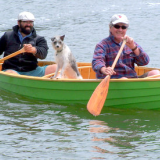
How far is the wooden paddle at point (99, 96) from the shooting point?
6.70 metres

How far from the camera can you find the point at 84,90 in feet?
24.1

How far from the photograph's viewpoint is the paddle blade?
6730 mm

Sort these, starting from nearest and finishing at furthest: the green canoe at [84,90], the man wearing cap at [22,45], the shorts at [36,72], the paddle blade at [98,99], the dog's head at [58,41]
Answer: the paddle blade at [98,99] → the green canoe at [84,90] → the dog's head at [58,41] → the man wearing cap at [22,45] → the shorts at [36,72]

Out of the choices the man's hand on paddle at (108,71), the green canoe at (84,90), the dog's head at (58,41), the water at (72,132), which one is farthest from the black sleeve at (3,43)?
the man's hand on paddle at (108,71)

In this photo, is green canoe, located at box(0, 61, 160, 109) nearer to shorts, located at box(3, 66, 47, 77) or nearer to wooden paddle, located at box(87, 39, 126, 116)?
wooden paddle, located at box(87, 39, 126, 116)

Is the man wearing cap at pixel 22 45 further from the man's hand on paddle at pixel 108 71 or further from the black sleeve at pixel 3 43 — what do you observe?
the man's hand on paddle at pixel 108 71

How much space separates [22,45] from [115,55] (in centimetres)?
224

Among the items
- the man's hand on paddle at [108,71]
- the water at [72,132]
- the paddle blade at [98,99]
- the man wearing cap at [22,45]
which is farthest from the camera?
the man wearing cap at [22,45]

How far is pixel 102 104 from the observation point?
6.88m

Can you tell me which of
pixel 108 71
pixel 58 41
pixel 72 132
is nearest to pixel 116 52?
pixel 108 71

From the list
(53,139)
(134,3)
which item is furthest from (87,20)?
(53,139)

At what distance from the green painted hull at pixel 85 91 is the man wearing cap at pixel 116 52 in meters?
0.27

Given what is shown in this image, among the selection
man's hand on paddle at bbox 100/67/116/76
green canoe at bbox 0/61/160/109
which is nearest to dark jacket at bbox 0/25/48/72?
green canoe at bbox 0/61/160/109

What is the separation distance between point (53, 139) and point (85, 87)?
1.35 meters
